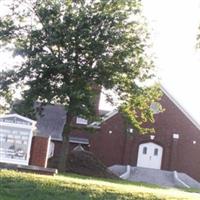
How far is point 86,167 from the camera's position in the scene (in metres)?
41.8

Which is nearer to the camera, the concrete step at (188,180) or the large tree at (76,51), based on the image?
the large tree at (76,51)

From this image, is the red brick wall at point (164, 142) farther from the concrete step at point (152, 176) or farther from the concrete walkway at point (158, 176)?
the concrete step at point (152, 176)

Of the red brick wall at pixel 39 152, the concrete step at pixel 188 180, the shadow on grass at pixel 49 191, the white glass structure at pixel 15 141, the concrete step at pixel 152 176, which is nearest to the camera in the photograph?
the shadow on grass at pixel 49 191

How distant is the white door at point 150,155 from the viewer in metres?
55.7

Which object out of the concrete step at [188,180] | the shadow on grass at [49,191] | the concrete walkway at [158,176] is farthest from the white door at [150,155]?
the shadow on grass at [49,191]

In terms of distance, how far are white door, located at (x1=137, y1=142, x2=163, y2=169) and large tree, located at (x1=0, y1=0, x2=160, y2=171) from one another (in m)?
18.0

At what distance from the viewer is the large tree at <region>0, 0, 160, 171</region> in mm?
36531

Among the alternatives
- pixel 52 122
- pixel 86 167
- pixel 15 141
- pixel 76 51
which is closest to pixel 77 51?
pixel 76 51

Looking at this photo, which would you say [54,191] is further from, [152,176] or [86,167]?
[152,176]

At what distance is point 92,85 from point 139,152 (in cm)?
1845

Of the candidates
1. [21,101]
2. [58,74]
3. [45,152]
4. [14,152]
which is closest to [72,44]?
[58,74]

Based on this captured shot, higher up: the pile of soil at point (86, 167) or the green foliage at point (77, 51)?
the green foliage at point (77, 51)

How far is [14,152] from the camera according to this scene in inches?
904

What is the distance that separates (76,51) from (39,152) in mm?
12528
